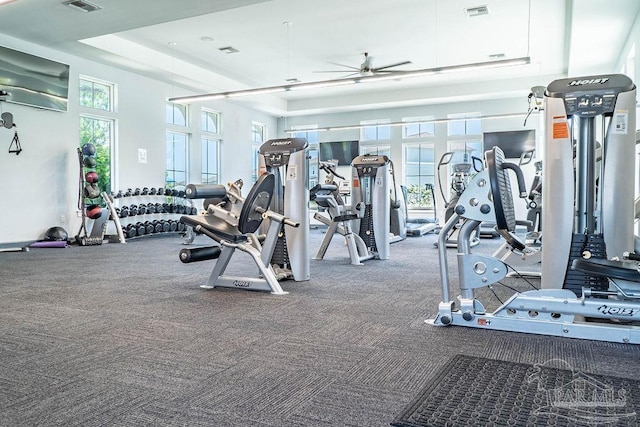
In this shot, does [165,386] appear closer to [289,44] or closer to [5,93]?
[5,93]

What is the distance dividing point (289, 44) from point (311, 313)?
6647 millimetres

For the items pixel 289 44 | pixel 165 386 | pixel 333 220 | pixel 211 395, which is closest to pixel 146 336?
pixel 165 386

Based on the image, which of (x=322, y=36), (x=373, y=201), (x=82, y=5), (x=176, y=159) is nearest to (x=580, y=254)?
(x=373, y=201)

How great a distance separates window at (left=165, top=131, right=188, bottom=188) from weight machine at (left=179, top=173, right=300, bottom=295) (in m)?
6.92

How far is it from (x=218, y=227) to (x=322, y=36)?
17.6 feet

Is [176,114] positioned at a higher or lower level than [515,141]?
higher

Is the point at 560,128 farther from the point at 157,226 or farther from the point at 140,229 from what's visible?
the point at 157,226

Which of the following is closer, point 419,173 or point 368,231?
point 368,231

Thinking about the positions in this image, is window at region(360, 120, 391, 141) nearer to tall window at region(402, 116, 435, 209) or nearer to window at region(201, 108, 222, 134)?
tall window at region(402, 116, 435, 209)

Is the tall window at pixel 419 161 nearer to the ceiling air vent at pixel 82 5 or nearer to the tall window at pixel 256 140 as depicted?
the tall window at pixel 256 140

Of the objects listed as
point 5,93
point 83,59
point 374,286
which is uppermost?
point 83,59

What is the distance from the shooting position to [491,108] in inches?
488

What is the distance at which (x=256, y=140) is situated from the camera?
14.0 metres

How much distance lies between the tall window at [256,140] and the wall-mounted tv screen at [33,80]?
5.69 metres
